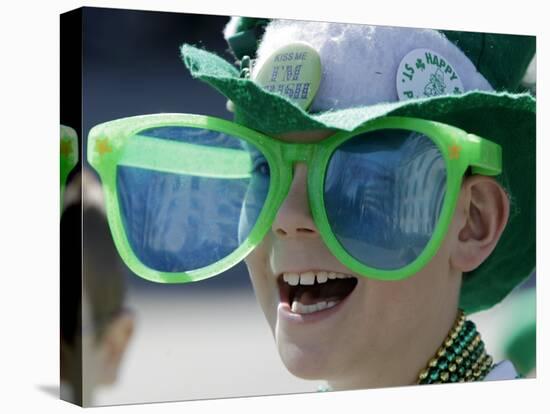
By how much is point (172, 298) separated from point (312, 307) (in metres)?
0.38

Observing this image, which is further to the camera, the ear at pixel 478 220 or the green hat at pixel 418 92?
the ear at pixel 478 220

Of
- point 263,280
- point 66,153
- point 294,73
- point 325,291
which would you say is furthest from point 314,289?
point 66,153

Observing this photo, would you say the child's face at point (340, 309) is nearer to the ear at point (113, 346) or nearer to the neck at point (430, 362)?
A: the neck at point (430, 362)

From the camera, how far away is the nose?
8.39 feet

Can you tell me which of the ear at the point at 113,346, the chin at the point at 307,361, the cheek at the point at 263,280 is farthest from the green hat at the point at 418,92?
the ear at the point at 113,346

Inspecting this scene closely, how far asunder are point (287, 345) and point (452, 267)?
0.45 m

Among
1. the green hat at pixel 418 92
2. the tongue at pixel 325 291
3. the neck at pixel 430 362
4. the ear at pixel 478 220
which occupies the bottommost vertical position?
the neck at pixel 430 362

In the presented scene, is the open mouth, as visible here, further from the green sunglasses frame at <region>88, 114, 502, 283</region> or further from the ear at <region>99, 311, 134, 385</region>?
the ear at <region>99, 311, 134, 385</region>

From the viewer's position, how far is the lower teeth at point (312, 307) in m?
2.61

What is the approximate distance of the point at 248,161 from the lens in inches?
104

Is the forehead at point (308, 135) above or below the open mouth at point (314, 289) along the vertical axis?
above

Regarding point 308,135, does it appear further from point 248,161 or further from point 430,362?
point 430,362

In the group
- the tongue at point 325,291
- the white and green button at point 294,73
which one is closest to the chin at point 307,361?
the tongue at point 325,291

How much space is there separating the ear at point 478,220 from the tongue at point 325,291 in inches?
10.7
